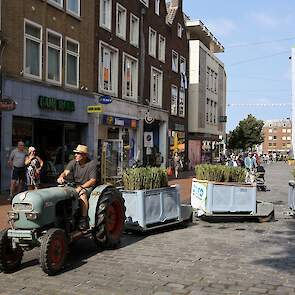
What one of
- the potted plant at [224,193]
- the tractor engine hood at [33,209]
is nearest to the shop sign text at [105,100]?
the potted plant at [224,193]

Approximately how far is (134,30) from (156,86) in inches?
193

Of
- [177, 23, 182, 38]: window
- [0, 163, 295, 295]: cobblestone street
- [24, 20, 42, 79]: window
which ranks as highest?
[177, 23, 182, 38]: window

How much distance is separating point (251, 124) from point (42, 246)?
252 ft

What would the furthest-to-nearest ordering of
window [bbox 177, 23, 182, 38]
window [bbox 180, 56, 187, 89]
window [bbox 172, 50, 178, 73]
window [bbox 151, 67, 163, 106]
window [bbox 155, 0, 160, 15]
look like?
window [bbox 180, 56, 187, 89] → window [bbox 177, 23, 182, 38] → window [bbox 172, 50, 178, 73] → window [bbox 155, 0, 160, 15] → window [bbox 151, 67, 163, 106]

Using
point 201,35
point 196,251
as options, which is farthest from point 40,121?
point 201,35

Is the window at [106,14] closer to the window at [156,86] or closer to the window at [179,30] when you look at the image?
the window at [156,86]

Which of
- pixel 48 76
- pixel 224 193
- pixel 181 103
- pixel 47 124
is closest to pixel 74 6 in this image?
pixel 48 76

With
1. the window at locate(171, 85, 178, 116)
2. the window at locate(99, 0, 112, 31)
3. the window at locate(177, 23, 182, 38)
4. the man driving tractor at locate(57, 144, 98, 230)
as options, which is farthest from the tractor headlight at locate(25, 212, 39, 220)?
the window at locate(177, 23, 182, 38)

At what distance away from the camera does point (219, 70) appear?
5278 centimetres

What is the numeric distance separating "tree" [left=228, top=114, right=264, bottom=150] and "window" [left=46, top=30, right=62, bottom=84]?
61.5 meters

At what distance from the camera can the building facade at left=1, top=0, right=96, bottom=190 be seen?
16.5 meters

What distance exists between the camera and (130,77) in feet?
90.4

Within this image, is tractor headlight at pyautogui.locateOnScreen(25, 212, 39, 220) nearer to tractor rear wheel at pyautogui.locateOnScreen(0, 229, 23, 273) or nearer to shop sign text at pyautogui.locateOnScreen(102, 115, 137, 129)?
tractor rear wheel at pyautogui.locateOnScreen(0, 229, 23, 273)

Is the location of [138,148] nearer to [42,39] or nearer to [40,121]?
[40,121]
